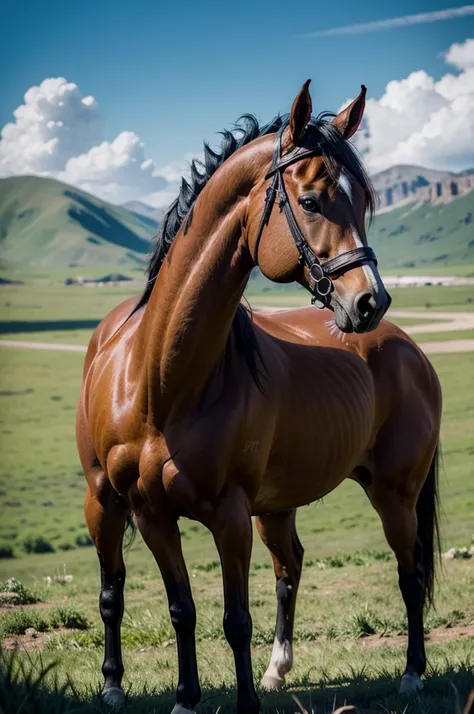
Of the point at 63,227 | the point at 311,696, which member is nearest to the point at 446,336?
the point at 311,696

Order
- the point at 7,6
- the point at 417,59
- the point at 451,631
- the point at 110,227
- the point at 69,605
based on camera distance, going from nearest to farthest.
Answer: the point at 451,631, the point at 69,605, the point at 7,6, the point at 417,59, the point at 110,227

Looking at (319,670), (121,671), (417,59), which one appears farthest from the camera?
(417,59)

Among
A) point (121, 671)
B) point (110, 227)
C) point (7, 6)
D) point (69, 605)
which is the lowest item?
point (69, 605)

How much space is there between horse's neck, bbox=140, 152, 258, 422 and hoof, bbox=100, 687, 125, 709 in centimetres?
136

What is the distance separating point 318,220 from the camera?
9.93 ft

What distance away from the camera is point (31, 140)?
62.4 ft

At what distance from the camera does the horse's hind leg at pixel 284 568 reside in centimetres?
488

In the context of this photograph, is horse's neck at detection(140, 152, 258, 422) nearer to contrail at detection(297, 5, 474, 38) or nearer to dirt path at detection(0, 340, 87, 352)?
contrail at detection(297, 5, 474, 38)

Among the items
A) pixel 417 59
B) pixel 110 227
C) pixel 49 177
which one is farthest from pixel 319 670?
pixel 110 227

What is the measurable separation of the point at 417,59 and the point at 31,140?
843 cm

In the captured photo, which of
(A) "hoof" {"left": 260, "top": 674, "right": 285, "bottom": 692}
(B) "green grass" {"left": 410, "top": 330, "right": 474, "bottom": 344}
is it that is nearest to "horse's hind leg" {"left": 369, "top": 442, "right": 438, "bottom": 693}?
(A) "hoof" {"left": 260, "top": 674, "right": 285, "bottom": 692}

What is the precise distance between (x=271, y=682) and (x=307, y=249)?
2.68 metres

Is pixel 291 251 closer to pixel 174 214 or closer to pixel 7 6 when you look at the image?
pixel 174 214

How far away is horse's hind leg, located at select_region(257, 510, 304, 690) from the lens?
16.0ft
